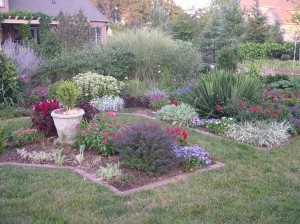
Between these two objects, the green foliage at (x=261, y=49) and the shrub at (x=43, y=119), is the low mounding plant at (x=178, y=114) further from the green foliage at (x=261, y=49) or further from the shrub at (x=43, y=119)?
the green foliage at (x=261, y=49)

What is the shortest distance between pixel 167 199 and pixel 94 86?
6.02 meters

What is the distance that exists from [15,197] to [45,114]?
8.38 feet

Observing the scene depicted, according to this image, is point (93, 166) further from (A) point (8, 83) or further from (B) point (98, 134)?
(A) point (8, 83)

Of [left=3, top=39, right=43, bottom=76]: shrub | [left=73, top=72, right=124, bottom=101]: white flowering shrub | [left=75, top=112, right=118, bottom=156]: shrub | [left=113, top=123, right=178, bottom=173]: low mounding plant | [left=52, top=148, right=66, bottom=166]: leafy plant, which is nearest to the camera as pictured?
[left=113, top=123, right=178, bottom=173]: low mounding plant

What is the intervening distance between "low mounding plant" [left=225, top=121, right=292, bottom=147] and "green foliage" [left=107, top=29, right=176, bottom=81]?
569 centimetres

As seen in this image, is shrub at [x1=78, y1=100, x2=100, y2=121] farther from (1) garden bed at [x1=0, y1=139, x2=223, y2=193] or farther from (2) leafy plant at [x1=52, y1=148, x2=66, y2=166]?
(2) leafy plant at [x1=52, y1=148, x2=66, y2=166]

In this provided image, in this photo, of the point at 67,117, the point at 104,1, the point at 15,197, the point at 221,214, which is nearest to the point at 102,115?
the point at 67,117

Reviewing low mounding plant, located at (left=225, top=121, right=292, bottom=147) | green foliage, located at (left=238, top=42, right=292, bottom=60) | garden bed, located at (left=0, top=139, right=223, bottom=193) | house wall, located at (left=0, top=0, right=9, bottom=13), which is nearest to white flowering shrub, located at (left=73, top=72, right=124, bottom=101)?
garden bed, located at (left=0, top=139, right=223, bottom=193)

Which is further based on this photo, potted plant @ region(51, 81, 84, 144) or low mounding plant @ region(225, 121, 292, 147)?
low mounding plant @ region(225, 121, 292, 147)

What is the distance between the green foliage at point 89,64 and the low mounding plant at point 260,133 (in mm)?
5631

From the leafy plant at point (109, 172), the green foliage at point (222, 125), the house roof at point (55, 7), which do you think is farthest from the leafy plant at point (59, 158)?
the house roof at point (55, 7)

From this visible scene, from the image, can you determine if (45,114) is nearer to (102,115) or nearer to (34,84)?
(102,115)

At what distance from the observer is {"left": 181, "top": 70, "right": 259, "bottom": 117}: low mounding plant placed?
7700 mm

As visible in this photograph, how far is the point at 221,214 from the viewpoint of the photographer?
12.0 ft
